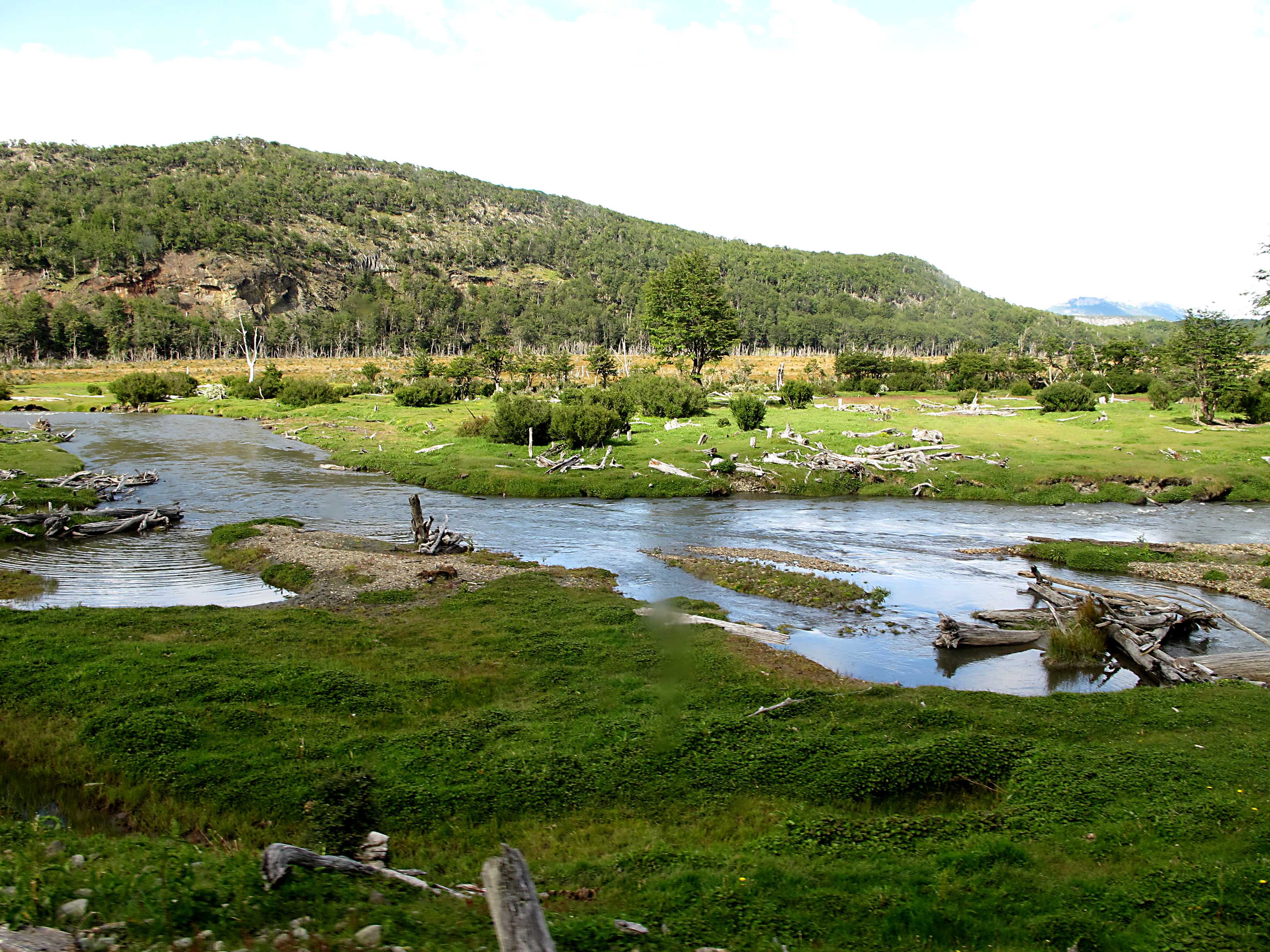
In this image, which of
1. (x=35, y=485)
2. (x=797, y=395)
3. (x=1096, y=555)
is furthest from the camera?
(x=797, y=395)

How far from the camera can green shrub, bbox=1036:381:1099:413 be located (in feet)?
235

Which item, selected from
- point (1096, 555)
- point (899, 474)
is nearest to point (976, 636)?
point (1096, 555)

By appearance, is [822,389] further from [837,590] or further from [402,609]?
[402,609]

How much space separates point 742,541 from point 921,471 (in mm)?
17477

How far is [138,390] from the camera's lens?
88.4m

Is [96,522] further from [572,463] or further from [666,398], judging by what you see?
[666,398]

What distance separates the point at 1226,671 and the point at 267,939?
1997 centimetres

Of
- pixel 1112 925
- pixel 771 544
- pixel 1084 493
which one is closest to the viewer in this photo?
pixel 1112 925

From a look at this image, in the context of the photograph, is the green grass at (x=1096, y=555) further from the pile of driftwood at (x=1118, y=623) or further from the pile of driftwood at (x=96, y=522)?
the pile of driftwood at (x=96, y=522)

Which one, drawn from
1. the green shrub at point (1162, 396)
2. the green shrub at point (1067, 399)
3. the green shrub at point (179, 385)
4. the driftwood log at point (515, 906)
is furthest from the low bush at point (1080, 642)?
the green shrub at point (179, 385)

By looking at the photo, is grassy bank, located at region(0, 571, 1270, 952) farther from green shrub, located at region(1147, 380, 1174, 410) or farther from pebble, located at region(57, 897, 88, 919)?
green shrub, located at region(1147, 380, 1174, 410)

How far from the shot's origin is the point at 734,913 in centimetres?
875

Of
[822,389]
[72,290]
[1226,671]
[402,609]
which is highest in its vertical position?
[72,290]

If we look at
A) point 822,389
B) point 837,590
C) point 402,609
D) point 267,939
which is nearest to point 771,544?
point 837,590
